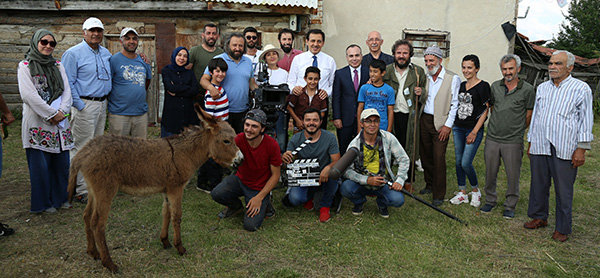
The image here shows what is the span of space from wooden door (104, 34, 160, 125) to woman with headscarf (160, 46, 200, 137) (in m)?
5.48

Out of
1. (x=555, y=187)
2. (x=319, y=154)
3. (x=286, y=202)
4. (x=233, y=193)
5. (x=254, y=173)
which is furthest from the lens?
(x=286, y=202)

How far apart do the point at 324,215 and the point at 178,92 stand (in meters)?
2.57

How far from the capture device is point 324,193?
488 cm

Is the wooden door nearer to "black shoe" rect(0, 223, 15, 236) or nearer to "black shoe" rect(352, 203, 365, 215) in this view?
"black shoe" rect(0, 223, 15, 236)

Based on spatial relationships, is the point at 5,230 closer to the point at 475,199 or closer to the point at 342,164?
the point at 342,164

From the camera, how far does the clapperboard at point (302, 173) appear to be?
4734 millimetres

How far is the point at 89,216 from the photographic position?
358 cm

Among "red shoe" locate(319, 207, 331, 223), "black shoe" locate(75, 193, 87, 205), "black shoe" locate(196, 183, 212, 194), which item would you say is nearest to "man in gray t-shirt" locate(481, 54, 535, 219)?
"red shoe" locate(319, 207, 331, 223)

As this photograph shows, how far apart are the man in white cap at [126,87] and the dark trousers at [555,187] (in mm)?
5064

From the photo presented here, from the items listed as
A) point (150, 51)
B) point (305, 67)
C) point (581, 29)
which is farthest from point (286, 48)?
point (581, 29)

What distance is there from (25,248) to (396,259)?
366 centimetres

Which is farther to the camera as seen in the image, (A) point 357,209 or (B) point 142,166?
(A) point 357,209

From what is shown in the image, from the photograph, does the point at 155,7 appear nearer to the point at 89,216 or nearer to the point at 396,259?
the point at 89,216

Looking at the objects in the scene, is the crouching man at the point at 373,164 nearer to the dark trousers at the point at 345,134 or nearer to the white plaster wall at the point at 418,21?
the dark trousers at the point at 345,134
